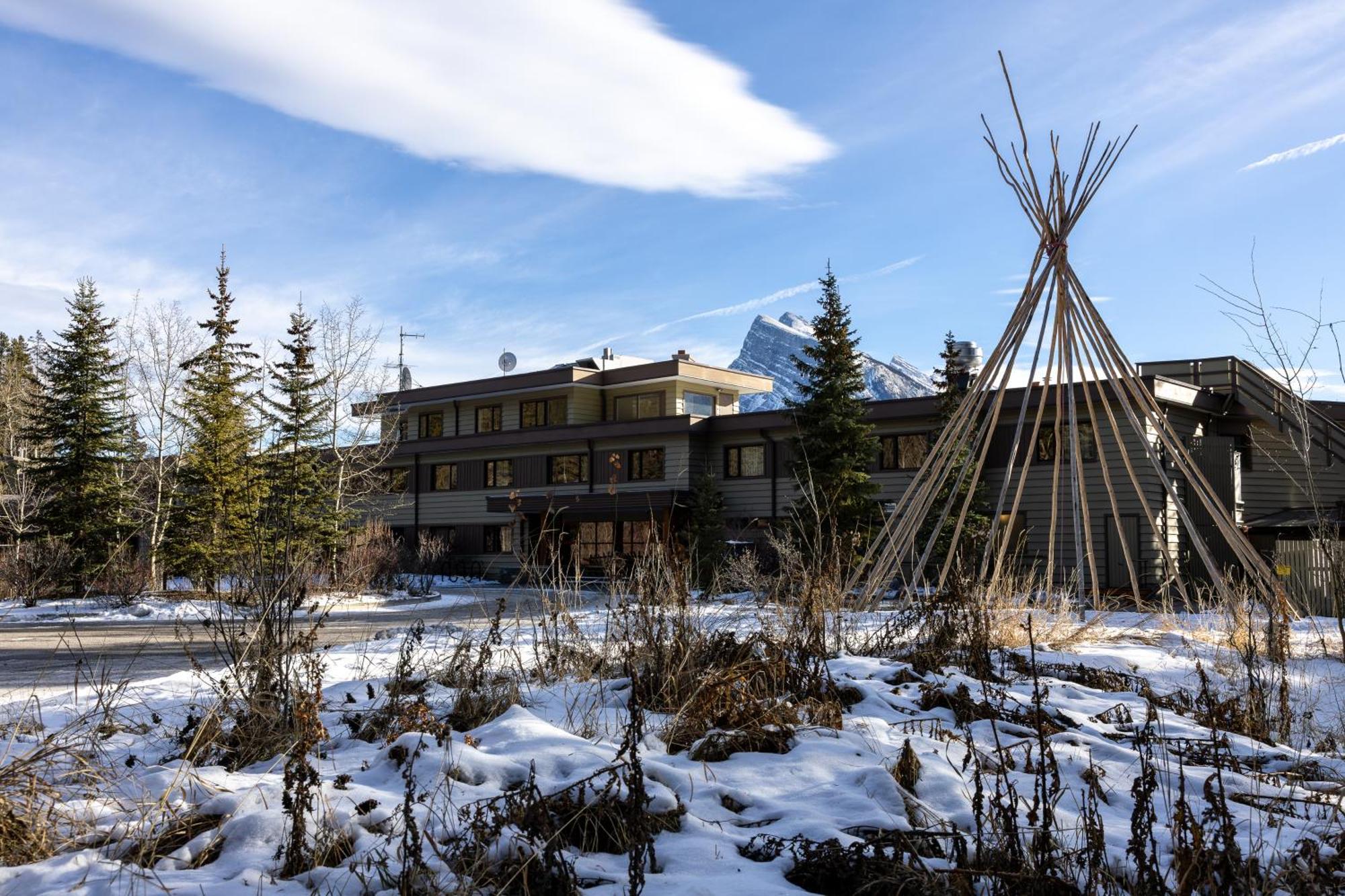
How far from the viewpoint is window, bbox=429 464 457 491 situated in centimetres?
3023

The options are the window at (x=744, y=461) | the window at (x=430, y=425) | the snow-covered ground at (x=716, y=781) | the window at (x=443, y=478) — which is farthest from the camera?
Answer: the window at (x=430, y=425)

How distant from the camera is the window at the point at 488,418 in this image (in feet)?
100

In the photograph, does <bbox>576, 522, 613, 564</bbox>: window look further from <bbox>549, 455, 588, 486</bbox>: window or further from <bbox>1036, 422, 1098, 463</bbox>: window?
<bbox>1036, 422, 1098, 463</bbox>: window

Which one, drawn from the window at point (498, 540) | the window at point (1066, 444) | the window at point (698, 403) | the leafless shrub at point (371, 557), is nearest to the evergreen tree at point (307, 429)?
the leafless shrub at point (371, 557)

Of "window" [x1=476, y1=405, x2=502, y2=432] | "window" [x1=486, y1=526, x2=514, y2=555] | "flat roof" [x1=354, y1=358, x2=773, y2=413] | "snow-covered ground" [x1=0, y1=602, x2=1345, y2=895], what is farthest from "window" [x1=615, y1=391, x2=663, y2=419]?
"snow-covered ground" [x1=0, y1=602, x2=1345, y2=895]

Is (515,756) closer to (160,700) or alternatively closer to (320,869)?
(320,869)

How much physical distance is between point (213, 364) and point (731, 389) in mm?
13934

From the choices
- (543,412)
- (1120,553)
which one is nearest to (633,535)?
(543,412)

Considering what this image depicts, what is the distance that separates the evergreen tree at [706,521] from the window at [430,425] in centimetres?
1161

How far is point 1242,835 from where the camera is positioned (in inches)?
117

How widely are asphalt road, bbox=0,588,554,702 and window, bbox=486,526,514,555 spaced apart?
12.1 meters

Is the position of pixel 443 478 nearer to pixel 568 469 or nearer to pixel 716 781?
pixel 568 469

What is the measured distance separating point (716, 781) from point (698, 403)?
24647mm

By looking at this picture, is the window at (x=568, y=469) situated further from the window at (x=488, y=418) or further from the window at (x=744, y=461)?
the window at (x=744, y=461)
